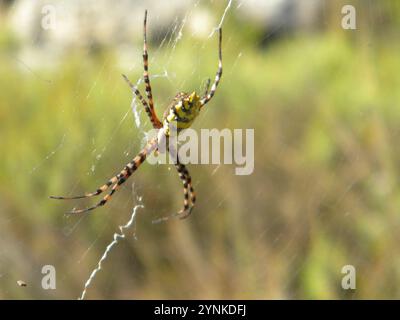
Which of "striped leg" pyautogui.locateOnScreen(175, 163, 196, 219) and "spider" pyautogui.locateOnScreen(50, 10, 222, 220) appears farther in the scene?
"striped leg" pyautogui.locateOnScreen(175, 163, 196, 219)

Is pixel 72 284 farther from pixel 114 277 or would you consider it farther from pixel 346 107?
pixel 346 107

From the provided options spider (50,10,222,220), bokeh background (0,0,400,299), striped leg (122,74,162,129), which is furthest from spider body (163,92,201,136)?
bokeh background (0,0,400,299)

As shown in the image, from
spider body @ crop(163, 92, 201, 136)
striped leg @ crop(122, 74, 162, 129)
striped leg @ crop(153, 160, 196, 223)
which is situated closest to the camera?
spider body @ crop(163, 92, 201, 136)

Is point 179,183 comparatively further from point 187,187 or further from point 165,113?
point 165,113

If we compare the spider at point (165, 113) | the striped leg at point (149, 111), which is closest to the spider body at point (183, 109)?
the spider at point (165, 113)

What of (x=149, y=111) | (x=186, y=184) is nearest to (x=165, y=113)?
(x=149, y=111)

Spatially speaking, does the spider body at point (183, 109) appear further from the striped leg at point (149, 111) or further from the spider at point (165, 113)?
the striped leg at point (149, 111)

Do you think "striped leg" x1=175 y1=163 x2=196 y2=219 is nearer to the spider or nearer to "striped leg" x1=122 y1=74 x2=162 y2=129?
the spider
